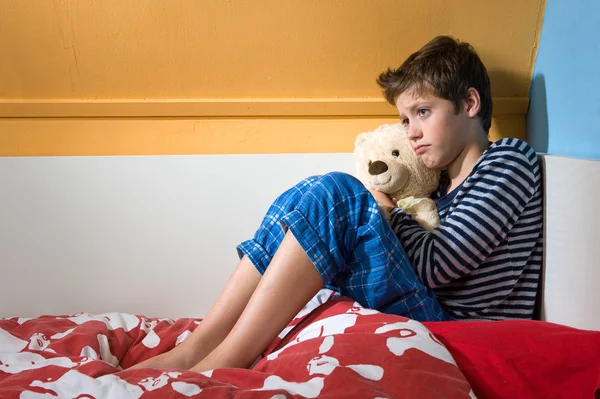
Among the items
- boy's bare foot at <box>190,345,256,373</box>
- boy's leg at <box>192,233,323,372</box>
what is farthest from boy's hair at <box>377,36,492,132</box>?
boy's bare foot at <box>190,345,256,373</box>

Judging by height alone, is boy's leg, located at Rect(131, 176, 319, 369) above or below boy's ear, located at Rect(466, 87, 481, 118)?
below

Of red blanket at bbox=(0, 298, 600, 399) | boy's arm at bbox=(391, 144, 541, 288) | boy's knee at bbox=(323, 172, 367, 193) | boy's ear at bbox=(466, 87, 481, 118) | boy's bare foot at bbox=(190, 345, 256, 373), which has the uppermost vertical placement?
boy's ear at bbox=(466, 87, 481, 118)

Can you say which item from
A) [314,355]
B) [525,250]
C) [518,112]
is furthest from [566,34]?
[314,355]

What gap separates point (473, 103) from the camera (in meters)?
1.18

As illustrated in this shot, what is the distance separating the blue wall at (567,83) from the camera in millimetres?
1050

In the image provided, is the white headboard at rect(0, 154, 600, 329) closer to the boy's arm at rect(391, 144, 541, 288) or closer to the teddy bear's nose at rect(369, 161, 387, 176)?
the teddy bear's nose at rect(369, 161, 387, 176)

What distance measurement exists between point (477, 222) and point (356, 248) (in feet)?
0.76

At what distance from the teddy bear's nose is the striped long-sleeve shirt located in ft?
0.46

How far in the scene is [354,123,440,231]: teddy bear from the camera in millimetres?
1192

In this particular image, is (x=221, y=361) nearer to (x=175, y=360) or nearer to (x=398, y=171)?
(x=175, y=360)

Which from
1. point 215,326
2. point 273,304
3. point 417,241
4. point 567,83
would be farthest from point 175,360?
point 567,83

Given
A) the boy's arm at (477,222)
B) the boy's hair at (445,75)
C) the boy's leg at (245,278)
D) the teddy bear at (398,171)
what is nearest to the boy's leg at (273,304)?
the boy's leg at (245,278)

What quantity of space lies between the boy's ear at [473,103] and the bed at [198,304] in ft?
0.60

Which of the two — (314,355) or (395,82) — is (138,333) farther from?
(395,82)
